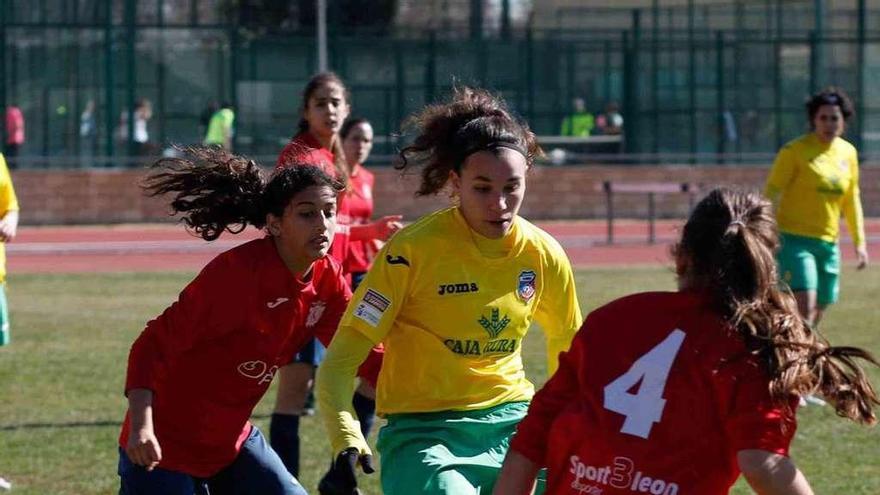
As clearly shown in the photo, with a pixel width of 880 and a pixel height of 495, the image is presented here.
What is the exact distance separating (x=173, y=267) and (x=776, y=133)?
14.3 meters

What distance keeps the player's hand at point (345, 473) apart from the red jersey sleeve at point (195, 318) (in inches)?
27.5

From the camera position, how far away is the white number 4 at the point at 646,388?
330 centimetres

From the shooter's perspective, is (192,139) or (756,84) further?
(756,84)

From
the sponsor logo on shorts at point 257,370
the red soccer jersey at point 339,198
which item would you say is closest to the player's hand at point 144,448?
the sponsor logo on shorts at point 257,370

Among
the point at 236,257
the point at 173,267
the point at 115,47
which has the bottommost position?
the point at 173,267

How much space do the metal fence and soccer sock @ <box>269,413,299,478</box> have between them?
21373mm

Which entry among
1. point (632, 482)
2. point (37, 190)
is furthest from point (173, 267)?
point (632, 482)

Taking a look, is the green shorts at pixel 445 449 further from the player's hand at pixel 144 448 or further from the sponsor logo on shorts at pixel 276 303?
the player's hand at pixel 144 448

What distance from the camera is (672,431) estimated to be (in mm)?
3314

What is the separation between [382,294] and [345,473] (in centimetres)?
57

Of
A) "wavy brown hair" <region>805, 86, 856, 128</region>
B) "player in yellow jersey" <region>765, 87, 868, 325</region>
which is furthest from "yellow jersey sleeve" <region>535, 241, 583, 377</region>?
"wavy brown hair" <region>805, 86, 856, 128</region>

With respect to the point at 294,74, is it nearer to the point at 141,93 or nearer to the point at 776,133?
the point at 141,93

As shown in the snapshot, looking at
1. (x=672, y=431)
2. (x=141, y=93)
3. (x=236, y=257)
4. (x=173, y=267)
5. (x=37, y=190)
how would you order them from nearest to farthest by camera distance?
(x=672, y=431) < (x=236, y=257) < (x=173, y=267) < (x=37, y=190) < (x=141, y=93)

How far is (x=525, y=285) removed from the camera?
15.7 ft
